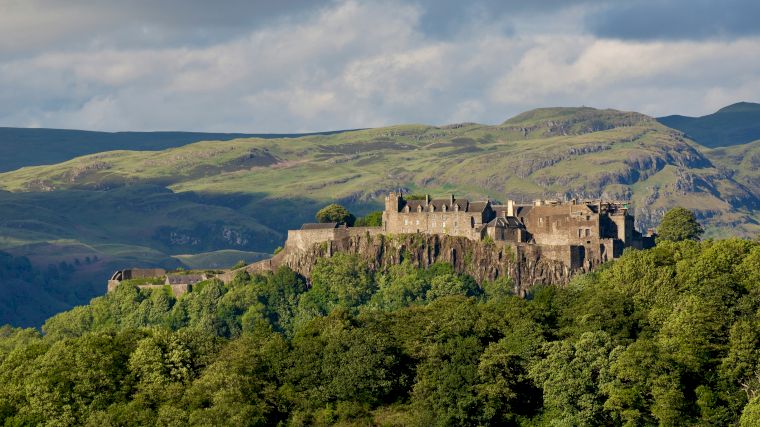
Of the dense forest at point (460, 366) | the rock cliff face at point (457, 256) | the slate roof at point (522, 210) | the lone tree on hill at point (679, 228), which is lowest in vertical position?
the dense forest at point (460, 366)

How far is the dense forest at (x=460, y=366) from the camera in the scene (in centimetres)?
10644

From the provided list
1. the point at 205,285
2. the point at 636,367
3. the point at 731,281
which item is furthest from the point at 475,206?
the point at 636,367

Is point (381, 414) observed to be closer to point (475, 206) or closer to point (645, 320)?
point (645, 320)

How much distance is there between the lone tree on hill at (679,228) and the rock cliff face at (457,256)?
1739cm

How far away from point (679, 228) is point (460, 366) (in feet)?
255

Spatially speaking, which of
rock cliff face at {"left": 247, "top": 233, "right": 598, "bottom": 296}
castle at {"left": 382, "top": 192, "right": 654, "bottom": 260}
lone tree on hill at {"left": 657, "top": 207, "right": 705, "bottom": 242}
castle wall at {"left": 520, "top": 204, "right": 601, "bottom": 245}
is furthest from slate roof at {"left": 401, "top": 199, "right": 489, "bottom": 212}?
lone tree on hill at {"left": 657, "top": 207, "right": 705, "bottom": 242}

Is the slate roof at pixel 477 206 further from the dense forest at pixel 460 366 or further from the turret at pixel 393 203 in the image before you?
the dense forest at pixel 460 366

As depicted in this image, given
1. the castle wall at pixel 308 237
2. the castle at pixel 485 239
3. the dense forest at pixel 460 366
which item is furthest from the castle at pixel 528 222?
the dense forest at pixel 460 366

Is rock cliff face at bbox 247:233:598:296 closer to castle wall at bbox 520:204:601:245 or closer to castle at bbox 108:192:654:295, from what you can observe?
castle at bbox 108:192:654:295

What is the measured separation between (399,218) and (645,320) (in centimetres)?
7147

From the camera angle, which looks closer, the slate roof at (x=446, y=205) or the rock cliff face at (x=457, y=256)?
the rock cliff face at (x=457, y=256)

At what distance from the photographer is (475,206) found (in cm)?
18588

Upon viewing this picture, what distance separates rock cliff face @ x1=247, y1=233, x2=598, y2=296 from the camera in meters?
172

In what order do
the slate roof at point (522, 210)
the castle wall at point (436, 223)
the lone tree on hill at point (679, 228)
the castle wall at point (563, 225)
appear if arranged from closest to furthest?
the castle wall at point (563, 225) < the castle wall at point (436, 223) < the lone tree on hill at point (679, 228) < the slate roof at point (522, 210)
